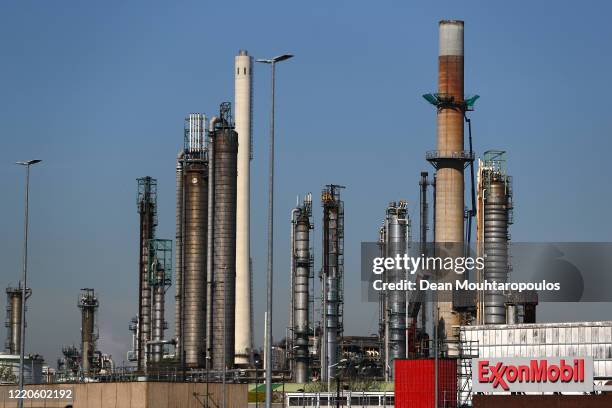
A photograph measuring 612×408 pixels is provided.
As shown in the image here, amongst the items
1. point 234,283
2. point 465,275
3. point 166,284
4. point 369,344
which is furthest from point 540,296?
point 369,344

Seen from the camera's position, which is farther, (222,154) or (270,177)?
(222,154)

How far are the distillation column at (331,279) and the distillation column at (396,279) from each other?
541 cm

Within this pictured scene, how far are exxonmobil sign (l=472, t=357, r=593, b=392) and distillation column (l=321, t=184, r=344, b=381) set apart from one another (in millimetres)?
42349

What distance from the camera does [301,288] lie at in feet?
422

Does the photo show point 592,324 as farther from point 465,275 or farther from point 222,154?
point 222,154

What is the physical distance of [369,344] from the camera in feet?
546

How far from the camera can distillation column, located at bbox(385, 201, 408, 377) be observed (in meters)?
119

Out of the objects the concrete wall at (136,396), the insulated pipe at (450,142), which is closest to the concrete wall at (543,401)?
the concrete wall at (136,396)

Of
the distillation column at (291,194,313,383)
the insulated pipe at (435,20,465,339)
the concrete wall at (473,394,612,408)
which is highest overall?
the insulated pipe at (435,20,465,339)

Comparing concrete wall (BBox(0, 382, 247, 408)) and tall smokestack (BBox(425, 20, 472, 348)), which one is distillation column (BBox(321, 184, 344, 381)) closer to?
tall smokestack (BBox(425, 20, 472, 348))

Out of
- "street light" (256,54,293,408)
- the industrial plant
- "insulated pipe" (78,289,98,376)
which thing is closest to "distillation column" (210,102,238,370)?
the industrial plant

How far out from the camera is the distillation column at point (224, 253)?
411ft

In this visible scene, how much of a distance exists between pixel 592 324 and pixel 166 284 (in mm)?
58011

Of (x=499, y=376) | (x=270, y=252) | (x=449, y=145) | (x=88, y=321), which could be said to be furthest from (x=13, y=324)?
(x=270, y=252)
